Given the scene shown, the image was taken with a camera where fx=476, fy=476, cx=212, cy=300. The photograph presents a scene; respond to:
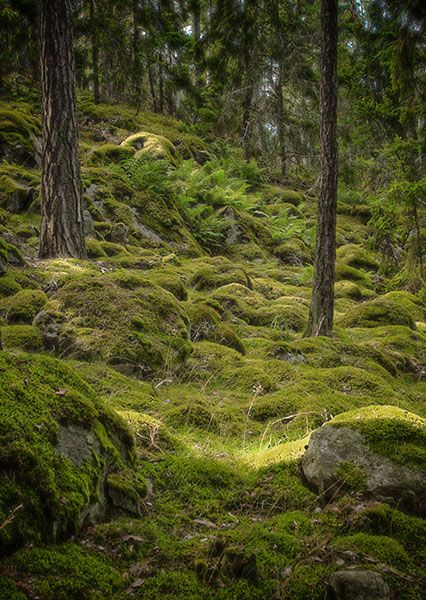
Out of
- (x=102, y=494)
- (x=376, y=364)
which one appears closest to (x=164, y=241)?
(x=376, y=364)

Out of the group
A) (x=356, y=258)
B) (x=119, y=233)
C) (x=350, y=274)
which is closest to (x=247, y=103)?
(x=356, y=258)

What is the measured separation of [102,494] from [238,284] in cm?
717

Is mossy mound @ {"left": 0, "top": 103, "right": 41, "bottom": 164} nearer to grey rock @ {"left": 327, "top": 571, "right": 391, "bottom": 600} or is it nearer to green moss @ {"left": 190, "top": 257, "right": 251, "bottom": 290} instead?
green moss @ {"left": 190, "top": 257, "right": 251, "bottom": 290}

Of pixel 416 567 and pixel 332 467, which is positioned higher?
pixel 332 467

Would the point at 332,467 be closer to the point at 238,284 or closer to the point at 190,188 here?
the point at 238,284

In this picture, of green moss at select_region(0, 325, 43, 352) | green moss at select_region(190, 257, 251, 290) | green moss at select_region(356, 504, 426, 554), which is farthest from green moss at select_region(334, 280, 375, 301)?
green moss at select_region(356, 504, 426, 554)

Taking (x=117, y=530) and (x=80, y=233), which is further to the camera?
(x=80, y=233)

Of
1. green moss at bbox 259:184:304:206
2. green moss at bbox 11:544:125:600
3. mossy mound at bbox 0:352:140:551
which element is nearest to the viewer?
green moss at bbox 11:544:125:600

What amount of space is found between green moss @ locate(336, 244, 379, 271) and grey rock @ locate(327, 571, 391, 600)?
13.2 metres

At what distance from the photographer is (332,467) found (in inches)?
125

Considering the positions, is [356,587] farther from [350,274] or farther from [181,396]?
[350,274]

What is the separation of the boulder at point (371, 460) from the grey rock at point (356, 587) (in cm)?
79

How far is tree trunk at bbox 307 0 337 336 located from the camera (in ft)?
24.1

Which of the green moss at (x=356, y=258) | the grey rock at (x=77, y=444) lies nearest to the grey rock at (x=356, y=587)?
the grey rock at (x=77, y=444)
